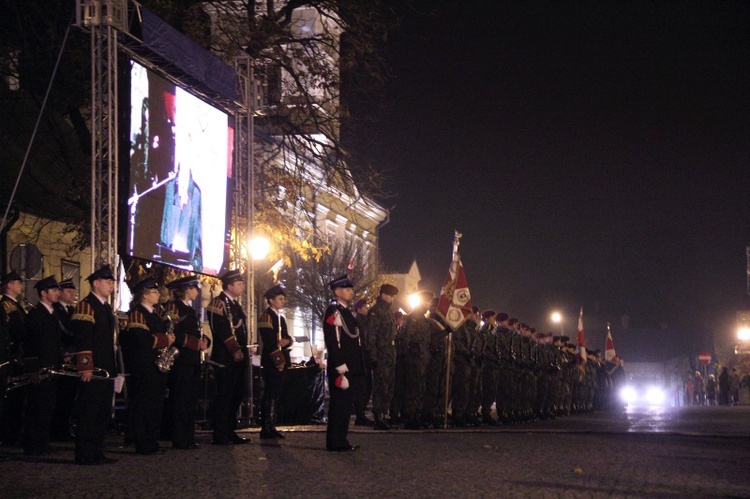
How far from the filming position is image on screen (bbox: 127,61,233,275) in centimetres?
1636

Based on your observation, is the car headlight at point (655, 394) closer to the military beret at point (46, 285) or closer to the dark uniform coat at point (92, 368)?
the military beret at point (46, 285)

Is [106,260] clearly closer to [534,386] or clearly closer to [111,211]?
[111,211]

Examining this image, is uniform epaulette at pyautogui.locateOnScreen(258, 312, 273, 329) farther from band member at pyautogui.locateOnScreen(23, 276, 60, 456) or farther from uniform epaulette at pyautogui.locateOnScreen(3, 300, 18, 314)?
uniform epaulette at pyautogui.locateOnScreen(3, 300, 18, 314)

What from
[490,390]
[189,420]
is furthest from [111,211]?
[490,390]

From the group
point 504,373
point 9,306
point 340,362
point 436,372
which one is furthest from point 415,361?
point 9,306

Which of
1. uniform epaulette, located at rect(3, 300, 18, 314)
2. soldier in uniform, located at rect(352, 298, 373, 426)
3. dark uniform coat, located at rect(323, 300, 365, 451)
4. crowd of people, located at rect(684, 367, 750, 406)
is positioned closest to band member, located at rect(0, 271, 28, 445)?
uniform epaulette, located at rect(3, 300, 18, 314)

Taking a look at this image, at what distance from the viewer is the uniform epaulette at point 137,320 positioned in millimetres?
13055

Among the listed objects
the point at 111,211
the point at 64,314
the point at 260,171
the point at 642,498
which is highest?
the point at 260,171

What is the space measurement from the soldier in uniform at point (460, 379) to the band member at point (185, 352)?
6.87 meters

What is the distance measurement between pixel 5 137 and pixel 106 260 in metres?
9.86

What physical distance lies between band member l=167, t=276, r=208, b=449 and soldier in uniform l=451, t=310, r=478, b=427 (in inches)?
270

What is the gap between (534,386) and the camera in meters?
24.2

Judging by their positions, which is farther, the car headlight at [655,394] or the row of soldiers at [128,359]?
the car headlight at [655,394]

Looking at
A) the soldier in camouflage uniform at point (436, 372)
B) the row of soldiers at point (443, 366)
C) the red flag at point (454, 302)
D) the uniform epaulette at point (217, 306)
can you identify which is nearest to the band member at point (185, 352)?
the uniform epaulette at point (217, 306)
